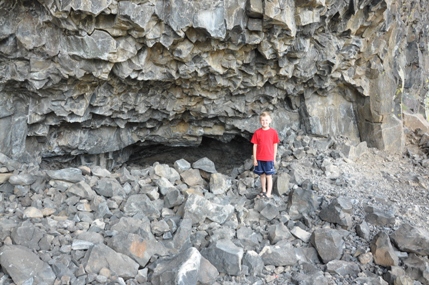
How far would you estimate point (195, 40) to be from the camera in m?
6.37

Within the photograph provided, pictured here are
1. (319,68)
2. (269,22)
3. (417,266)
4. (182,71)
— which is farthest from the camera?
(319,68)

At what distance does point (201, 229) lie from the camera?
15.5 ft

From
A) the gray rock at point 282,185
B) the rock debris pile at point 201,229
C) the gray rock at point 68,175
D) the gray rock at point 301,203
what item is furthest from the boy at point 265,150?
the gray rock at point 68,175

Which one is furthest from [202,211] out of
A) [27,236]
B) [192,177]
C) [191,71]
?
[191,71]

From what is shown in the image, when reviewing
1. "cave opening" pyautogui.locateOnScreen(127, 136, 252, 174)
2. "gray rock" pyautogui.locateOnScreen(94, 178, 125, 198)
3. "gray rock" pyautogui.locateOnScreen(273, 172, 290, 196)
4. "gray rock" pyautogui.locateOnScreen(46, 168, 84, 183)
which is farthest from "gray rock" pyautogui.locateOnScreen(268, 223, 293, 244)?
"cave opening" pyautogui.locateOnScreen(127, 136, 252, 174)

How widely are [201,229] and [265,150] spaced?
5.87 ft

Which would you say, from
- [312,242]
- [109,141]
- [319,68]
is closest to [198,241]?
[312,242]

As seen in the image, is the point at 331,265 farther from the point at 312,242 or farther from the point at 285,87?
the point at 285,87

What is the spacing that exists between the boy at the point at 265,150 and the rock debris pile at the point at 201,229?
0.34 metres

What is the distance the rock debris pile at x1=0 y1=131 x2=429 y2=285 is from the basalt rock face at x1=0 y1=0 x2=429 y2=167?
5.72 feet

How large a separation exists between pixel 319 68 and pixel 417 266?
5291mm

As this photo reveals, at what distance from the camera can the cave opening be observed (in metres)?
11.1

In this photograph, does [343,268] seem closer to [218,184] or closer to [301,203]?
[301,203]

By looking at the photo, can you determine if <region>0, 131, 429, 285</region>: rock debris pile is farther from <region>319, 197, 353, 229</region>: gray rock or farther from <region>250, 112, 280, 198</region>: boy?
<region>250, 112, 280, 198</region>: boy
